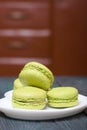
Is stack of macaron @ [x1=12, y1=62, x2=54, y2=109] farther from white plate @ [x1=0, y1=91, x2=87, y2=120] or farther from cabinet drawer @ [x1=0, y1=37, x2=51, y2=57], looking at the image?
cabinet drawer @ [x1=0, y1=37, x2=51, y2=57]

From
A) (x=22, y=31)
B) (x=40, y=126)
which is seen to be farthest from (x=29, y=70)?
(x=22, y=31)

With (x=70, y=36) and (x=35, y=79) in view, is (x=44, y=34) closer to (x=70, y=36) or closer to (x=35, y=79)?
(x=70, y=36)

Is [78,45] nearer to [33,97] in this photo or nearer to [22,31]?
[22,31]

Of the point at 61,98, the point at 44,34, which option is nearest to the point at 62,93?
the point at 61,98

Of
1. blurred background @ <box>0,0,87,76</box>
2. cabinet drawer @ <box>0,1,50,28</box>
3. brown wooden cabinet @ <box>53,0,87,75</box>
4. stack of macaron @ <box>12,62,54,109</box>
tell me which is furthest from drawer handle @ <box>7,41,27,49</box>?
stack of macaron @ <box>12,62,54,109</box>

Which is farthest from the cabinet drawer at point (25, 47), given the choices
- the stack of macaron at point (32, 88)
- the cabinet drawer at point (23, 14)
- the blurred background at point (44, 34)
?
the stack of macaron at point (32, 88)

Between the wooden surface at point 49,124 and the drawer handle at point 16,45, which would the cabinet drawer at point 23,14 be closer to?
the drawer handle at point 16,45
